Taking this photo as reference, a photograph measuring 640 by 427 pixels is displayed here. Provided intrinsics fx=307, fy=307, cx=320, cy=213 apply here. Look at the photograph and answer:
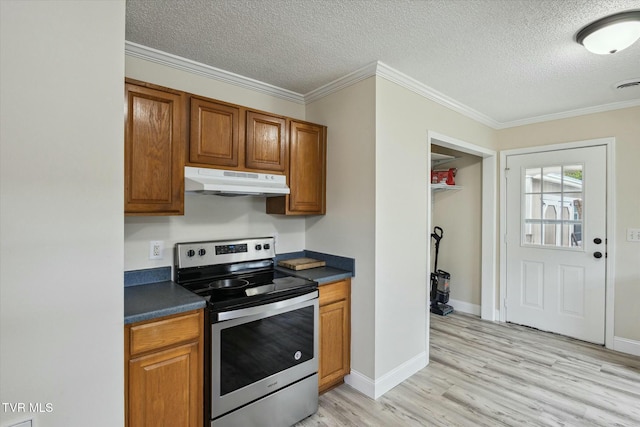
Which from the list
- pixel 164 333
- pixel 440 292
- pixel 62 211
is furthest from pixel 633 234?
pixel 62 211

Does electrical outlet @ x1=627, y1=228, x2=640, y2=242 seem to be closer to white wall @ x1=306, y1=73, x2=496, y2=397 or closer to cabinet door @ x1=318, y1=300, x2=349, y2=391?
white wall @ x1=306, y1=73, x2=496, y2=397

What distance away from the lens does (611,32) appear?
1.72 metres

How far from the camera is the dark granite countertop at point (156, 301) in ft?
4.96

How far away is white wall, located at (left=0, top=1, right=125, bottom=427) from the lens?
0.91 metres

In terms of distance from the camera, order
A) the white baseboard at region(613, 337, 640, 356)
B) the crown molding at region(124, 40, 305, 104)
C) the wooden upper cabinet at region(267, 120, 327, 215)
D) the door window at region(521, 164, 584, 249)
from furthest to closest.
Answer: the door window at region(521, 164, 584, 249), the white baseboard at region(613, 337, 640, 356), the wooden upper cabinet at region(267, 120, 327, 215), the crown molding at region(124, 40, 305, 104)

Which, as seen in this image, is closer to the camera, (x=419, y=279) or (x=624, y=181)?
(x=419, y=279)

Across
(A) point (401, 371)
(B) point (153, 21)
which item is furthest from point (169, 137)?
(A) point (401, 371)

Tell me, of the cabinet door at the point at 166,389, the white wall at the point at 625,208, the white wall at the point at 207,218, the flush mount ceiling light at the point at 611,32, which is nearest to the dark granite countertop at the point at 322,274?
the white wall at the point at 207,218

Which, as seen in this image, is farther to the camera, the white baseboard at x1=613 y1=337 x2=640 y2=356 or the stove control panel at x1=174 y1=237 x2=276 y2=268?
the white baseboard at x1=613 y1=337 x2=640 y2=356

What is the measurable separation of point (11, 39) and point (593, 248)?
4.49m

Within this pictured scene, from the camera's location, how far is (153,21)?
5.78 ft

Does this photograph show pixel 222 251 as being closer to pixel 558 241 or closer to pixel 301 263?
pixel 301 263

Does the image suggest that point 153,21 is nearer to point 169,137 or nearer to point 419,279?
point 169,137

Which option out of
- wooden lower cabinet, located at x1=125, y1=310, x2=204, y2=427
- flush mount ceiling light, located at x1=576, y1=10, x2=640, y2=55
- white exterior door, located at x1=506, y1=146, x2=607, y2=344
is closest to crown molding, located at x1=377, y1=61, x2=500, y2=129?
white exterior door, located at x1=506, y1=146, x2=607, y2=344
